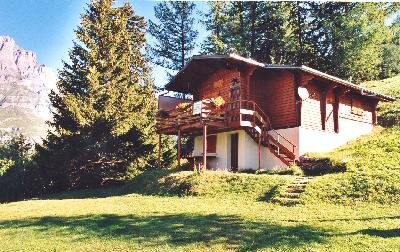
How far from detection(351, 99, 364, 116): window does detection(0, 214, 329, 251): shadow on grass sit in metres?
19.0

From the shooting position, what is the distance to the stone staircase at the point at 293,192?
17.2 meters

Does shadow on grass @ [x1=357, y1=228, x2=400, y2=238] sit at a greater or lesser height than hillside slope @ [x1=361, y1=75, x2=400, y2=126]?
lesser

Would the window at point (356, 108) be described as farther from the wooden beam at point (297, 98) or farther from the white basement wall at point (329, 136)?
the wooden beam at point (297, 98)

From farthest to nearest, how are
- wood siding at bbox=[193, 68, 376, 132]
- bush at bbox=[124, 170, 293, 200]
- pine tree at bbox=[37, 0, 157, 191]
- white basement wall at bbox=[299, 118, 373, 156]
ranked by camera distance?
1. pine tree at bbox=[37, 0, 157, 191]
2. wood siding at bbox=[193, 68, 376, 132]
3. white basement wall at bbox=[299, 118, 373, 156]
4. bush at bbox=[124, 170, 293, 200]

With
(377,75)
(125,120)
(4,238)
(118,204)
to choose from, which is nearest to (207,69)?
(125,120)

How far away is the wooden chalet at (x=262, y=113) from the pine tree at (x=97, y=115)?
4.13m

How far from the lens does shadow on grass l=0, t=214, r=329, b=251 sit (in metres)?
11.4

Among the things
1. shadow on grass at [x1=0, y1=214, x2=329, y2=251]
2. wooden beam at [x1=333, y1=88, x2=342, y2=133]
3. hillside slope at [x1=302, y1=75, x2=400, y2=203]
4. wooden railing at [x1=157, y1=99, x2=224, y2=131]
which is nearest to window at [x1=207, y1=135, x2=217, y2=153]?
wooden railing at [x1=157, y1=99, x2=224, y2=131]

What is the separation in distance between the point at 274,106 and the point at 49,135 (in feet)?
A: 53.1

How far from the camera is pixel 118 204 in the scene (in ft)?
63.7

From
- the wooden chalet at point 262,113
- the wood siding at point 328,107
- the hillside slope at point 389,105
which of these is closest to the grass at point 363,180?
the wooden chalet at point 262,113

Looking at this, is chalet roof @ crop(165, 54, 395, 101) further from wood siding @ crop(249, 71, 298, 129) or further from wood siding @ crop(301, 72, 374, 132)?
wood siding @ crop(249, 71, 298, 129)

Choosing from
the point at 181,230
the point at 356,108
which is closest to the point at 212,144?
the point at 356,108

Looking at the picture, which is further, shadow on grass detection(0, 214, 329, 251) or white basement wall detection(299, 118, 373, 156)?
white basement wall detection(299, 118, 373, 156)
